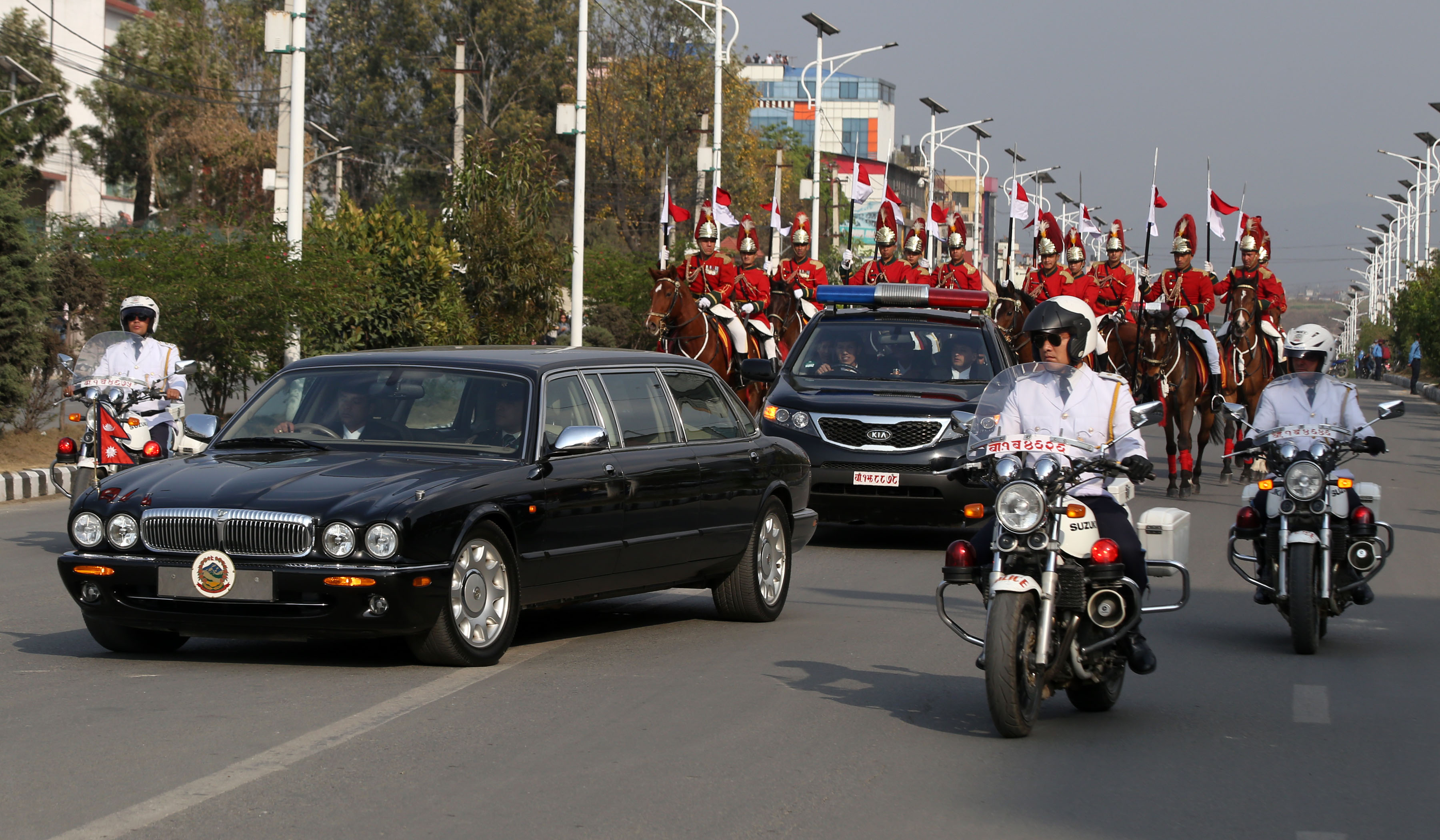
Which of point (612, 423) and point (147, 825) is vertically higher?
point (612, 423)

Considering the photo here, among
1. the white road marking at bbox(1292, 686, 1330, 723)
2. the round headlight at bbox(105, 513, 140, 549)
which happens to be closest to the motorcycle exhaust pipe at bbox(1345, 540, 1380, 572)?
the white road marking at bbox(1292, 686, 1330, 723)

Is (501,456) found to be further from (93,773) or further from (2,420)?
(2,420)

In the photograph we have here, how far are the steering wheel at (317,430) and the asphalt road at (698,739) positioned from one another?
106 centimetres

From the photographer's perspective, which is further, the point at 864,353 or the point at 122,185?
the point at 122,185

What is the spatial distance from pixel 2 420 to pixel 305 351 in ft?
16.4

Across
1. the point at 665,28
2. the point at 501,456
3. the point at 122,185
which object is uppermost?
the point at 665,28

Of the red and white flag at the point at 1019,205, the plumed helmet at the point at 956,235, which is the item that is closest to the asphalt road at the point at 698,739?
the plumed helmet at the point at 956,235

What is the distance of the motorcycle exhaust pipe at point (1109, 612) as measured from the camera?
7.14 m

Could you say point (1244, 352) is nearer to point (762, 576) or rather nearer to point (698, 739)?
point (762, 576)

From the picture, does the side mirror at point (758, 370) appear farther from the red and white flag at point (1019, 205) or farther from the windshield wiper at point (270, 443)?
the red and white flag at point (1019, 205)

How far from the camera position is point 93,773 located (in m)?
6.10

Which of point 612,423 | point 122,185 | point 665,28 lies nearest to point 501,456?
point 612,423

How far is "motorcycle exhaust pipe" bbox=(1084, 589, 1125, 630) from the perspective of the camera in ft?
23.4

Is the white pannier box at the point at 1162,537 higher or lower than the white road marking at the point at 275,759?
higher
